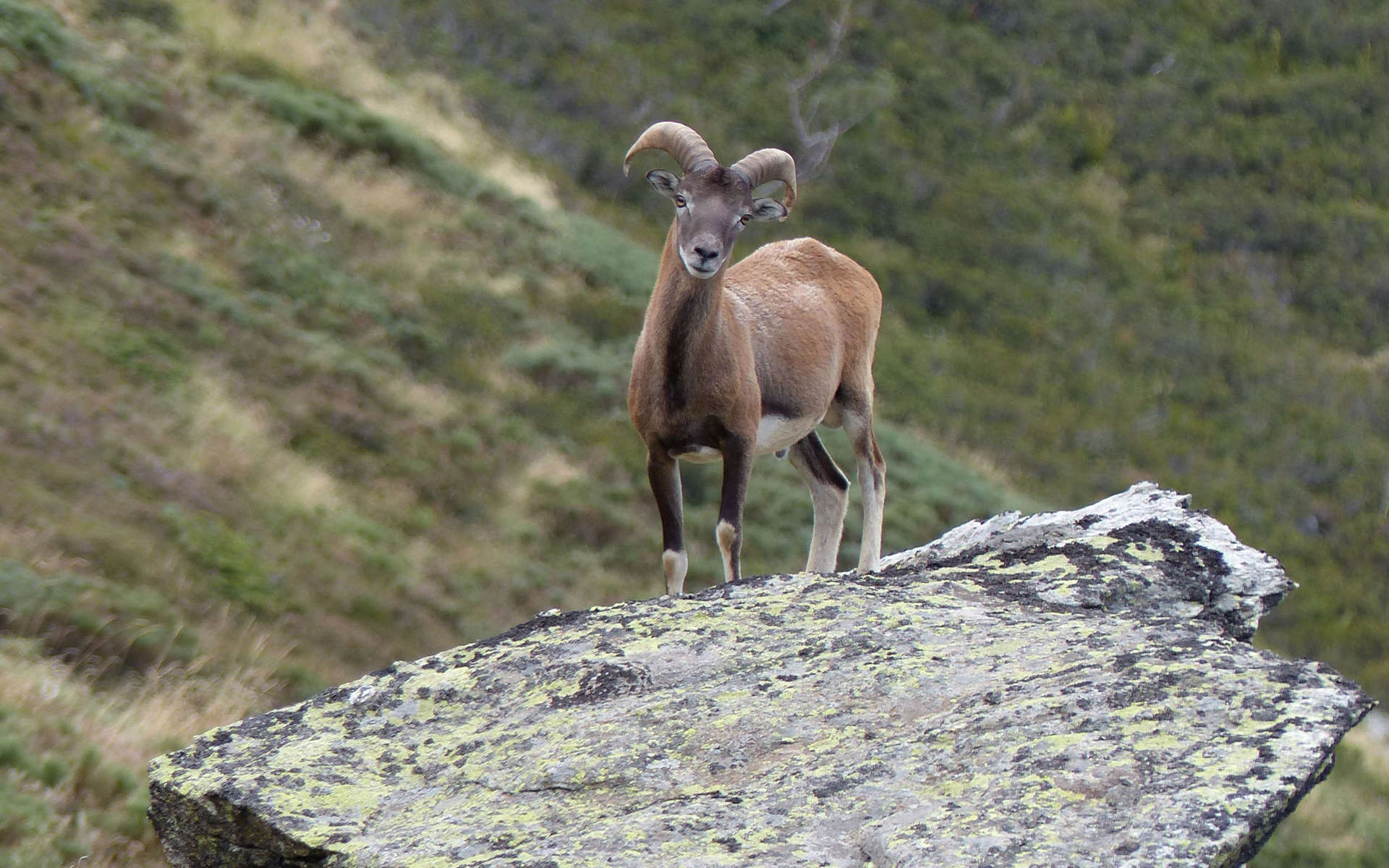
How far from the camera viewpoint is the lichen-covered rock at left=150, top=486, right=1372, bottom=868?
4.16m

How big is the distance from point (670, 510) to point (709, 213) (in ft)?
5.96

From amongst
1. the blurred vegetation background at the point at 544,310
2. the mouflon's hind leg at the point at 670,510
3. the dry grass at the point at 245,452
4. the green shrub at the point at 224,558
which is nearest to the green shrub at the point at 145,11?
the blurred vegetation background at the point at 544,310

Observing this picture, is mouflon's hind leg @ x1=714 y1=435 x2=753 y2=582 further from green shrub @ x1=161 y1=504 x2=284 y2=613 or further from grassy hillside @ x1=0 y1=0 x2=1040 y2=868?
green shrub @ x1=161 y1=504 x2=284 y2=613

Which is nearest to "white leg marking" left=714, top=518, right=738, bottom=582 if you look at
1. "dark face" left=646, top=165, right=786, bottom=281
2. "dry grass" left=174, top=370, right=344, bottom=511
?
"dark face" left=646, top=165, right=786, bottom=281

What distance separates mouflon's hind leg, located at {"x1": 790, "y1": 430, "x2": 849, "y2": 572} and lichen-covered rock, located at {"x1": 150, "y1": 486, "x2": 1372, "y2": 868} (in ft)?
9.66

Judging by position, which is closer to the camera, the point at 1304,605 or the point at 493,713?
the point at 493,713

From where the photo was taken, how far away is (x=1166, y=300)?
35.7m

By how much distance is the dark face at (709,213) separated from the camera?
282 inches

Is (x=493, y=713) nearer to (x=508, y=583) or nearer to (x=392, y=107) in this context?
(x=508, y=583)

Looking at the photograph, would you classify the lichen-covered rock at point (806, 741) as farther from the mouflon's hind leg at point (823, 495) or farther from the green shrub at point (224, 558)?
the green shrub at point (224, 558)

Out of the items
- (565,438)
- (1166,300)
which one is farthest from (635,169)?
(1166,300)

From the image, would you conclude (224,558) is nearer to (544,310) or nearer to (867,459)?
(867,459)

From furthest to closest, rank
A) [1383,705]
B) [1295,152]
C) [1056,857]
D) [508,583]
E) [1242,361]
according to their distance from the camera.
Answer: [1295,152] < [1242,361] < [1383,705] < [508,583] < [1056,857]

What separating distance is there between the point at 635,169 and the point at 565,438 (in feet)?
42.7
